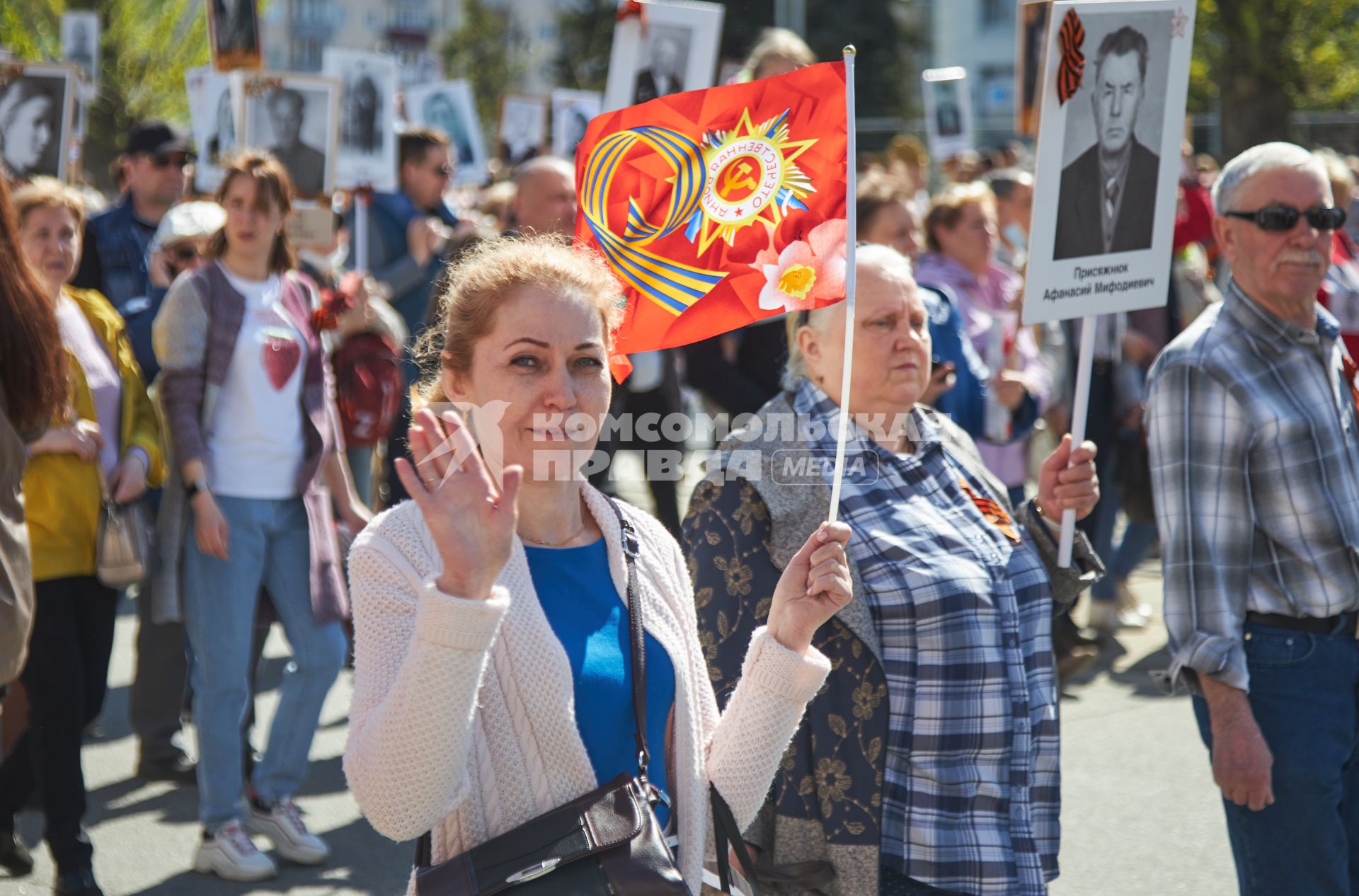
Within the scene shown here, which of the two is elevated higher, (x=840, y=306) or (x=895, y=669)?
(x=840, y=306)

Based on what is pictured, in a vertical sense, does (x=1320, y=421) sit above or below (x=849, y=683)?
above

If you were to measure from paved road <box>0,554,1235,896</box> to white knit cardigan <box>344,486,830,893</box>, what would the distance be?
2.47 metres

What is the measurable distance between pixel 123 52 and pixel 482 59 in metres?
25.1

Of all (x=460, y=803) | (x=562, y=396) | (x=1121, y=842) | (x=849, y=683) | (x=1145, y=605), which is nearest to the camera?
(x=460, y=803)

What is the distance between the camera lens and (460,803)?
2.06 metres

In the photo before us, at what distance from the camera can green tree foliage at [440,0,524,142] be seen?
5091 cm

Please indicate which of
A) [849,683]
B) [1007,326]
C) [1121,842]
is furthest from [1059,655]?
[849,683]

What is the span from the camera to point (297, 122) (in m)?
7.39

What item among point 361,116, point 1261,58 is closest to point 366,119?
point 361,116

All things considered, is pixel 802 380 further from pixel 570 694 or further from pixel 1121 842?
pixel 1121 842

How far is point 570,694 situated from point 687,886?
12.7 inches

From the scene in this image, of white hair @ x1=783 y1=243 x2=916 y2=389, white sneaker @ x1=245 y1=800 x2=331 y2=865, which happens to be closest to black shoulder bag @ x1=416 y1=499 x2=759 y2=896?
white hair @ x1=783 y1=243 x2=916 y2=389

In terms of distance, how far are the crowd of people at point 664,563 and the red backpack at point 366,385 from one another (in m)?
0.32

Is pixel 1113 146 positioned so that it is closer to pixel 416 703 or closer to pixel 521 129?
pixel 416 703
